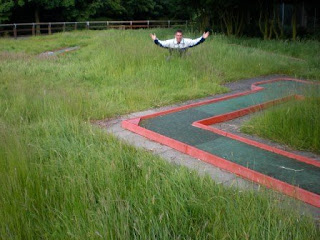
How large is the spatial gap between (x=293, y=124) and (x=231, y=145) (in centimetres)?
106

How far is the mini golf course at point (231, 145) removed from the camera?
4.34m

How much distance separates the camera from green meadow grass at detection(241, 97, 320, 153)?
5.62 metres

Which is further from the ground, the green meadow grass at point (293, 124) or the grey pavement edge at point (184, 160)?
the green meadow grass at point (293, 124)

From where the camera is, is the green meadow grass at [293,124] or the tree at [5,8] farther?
the tree at [5,8]

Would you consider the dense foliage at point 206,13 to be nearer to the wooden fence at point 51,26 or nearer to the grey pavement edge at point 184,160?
the wooden fence at point 51,26

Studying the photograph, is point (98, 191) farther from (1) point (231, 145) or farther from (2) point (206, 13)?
(2) point (206, 13)

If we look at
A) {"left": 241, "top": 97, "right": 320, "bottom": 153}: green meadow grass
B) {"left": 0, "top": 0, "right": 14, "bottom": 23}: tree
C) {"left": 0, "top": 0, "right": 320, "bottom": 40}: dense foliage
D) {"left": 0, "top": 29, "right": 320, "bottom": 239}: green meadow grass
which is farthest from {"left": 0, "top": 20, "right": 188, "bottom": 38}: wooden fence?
{"left": 241, "top": 97, "right": 320, "bottom": 153}: green meadow grass

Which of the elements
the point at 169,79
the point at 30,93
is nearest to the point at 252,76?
the point at 169,79

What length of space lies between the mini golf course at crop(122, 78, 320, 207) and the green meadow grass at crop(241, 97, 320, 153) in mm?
512

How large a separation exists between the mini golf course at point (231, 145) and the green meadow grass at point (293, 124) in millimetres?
512

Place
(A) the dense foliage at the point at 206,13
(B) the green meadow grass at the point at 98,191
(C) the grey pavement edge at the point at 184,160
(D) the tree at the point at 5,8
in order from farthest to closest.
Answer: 1. (D) the tree at the point at 5,8
2. (A) the dense foliage at the point at 206,13
3. (C) the grey pavement edge at the point at 184,160
4. (B) the green meadow grass at the point at 98,191

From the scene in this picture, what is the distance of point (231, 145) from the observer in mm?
5574

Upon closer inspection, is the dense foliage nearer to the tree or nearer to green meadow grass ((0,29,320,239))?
the tree

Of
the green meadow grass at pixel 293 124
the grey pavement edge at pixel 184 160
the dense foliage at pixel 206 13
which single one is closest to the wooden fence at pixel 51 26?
the dense foliage at pixel 206 13
